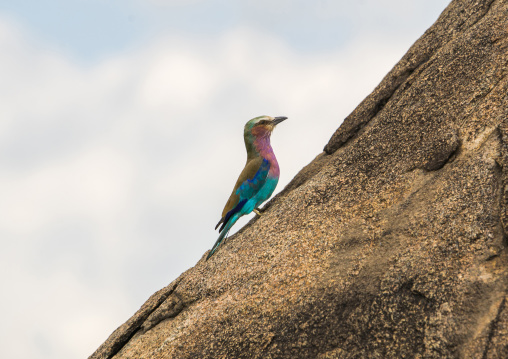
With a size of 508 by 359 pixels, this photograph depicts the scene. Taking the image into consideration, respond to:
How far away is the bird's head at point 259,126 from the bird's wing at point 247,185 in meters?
0.62

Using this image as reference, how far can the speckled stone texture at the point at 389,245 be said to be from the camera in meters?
7.04

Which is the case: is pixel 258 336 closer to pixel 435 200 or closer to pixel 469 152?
pixel 435 200

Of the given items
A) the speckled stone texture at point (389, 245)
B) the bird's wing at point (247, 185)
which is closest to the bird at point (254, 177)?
the bird's wing at point (247, 185)

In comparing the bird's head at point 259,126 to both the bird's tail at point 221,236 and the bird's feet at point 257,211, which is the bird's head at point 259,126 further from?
the bird's tail at point 221,236

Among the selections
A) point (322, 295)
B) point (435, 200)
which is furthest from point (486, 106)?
point (322, 295)

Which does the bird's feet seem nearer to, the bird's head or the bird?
the bird

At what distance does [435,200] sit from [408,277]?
1189 mm

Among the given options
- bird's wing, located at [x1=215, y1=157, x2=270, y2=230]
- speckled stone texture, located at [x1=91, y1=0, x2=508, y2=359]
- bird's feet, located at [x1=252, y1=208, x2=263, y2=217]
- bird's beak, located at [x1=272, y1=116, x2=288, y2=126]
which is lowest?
speckled stone texture, located at [x1=91, y1=0, x2=508, y2=359]

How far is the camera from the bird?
11.7 metres

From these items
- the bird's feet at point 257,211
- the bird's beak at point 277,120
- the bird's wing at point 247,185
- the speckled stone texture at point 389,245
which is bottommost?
the speckled stone texture at point 389,245

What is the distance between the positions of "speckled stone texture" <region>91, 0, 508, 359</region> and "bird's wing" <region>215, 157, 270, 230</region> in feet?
2.45

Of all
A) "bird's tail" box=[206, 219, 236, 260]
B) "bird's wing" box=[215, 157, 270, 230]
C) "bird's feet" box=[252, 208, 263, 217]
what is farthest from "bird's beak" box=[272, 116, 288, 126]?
"bird's tail" box=[206, 219, 236, 260]

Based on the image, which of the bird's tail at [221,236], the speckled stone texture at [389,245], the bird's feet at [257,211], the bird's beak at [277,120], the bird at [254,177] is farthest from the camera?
the bird's beak at [277,120]

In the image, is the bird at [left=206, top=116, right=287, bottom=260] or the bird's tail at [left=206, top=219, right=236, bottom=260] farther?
the bird at [left=206, top=116, right=287, bottom=260]
